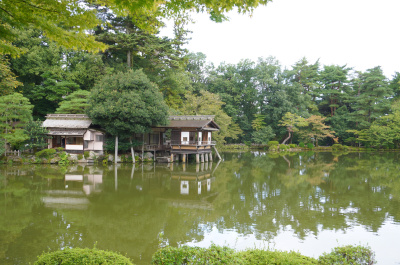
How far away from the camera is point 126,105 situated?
20.3 meters

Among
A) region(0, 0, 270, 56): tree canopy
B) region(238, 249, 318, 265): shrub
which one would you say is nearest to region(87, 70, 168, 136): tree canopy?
region(0, 0, 270, 56): tree canopy

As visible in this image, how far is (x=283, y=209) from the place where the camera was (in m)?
9.52

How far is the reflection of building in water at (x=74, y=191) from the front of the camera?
32.8 feet

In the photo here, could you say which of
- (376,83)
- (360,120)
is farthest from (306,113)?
(376,83)

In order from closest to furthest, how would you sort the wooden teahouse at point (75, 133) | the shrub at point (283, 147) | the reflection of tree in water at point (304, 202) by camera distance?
the reflection of tree in water at point (304, 202), the wooden teahouse at point (75, 133), the shrub at point (283, 147)

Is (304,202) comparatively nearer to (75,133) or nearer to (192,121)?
(192,121)

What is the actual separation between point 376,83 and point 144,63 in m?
32.6

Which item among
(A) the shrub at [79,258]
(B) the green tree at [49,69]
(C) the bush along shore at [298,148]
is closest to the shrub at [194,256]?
(A) the shrub at [79,258]

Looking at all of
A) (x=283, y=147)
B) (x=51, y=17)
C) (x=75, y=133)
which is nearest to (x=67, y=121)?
(x=75, y=133)

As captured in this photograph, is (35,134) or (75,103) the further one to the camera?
(75,103)

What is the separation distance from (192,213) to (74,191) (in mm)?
6237

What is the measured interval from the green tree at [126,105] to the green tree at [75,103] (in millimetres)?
2718

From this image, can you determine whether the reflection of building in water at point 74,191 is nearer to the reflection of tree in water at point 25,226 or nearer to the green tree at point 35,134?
the reflection of tree in water at point 25,226

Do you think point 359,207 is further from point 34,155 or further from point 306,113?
point 306,113
